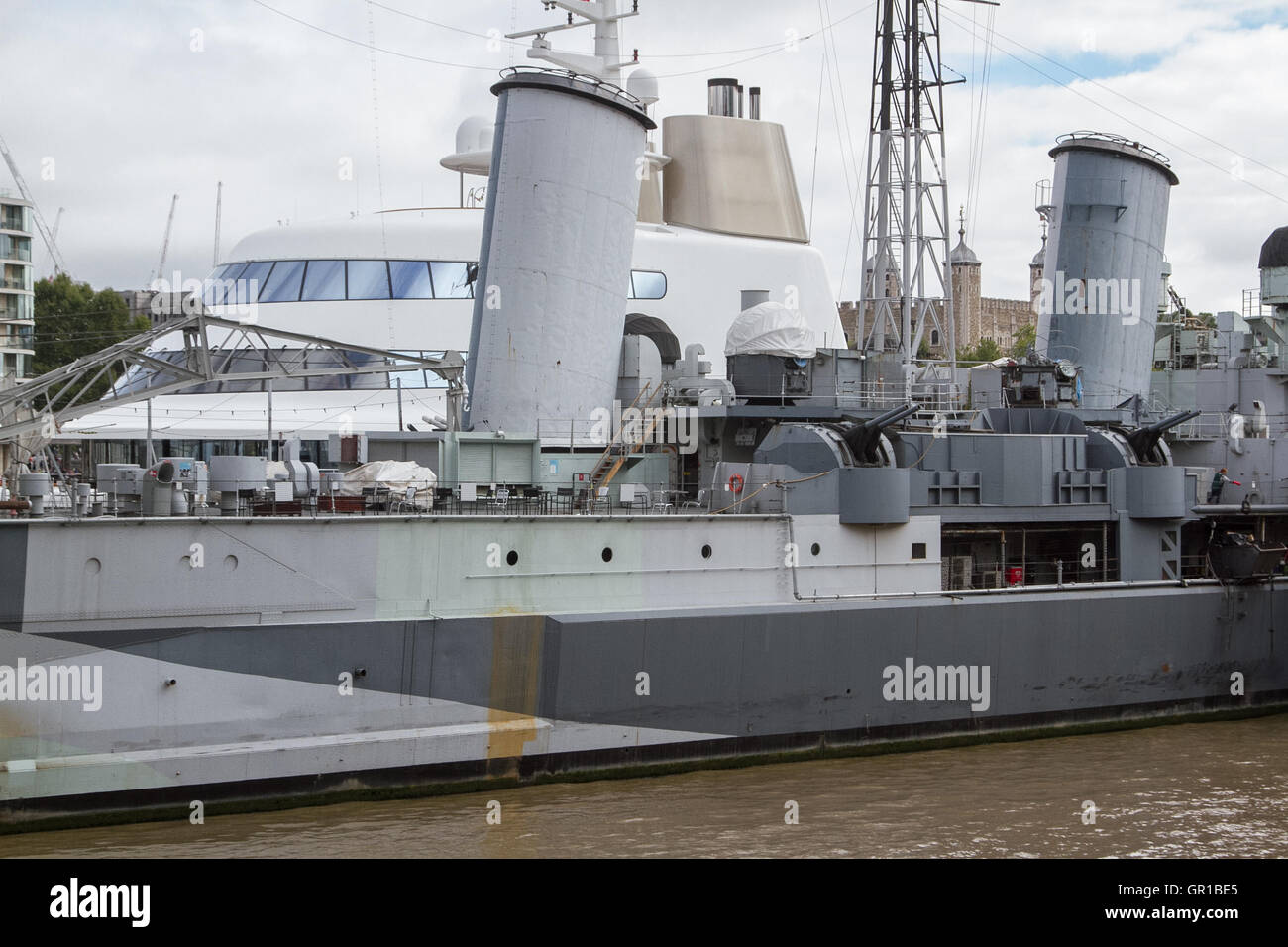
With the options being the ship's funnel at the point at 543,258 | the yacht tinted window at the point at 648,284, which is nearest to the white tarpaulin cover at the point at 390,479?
the ship's funnel at the point at 543,258

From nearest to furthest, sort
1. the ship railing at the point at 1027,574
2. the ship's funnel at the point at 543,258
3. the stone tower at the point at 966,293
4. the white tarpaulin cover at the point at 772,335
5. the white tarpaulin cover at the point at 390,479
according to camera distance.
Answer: the white tarpaulin cover at the point at 390,479, the ship railing at the point at 1027,574, the ship's funnel at the point at 543,258, the white tarpaulin cover at the point at 772,335, the stone tower at the point at 966,293

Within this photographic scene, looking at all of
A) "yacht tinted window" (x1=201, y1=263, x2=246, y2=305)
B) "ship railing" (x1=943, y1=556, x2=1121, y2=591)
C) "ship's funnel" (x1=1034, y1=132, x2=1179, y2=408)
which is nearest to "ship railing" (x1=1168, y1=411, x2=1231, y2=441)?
"ship's funnel" (x1=1034, y1=132, x2=1179, y2=408)

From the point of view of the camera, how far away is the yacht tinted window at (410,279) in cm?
3142

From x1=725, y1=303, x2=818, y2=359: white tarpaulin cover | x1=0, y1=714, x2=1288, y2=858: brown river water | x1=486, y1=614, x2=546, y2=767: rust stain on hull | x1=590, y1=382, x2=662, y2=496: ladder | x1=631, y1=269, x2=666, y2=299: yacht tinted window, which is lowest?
x1=0, y1=714, x2=1288, y2=858: brown river water

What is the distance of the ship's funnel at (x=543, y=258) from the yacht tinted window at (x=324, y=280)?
8622 mm

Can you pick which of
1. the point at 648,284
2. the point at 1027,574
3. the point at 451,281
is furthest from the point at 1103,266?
the point at 451,281

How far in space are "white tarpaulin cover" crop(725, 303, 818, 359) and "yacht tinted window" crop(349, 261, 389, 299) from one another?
34.0 feet

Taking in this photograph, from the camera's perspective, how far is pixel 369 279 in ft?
103

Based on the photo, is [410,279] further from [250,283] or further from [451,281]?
[250,283]

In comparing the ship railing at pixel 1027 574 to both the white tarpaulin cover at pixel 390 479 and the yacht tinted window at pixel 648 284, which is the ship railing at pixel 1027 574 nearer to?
the white tarpaulin cover at pixel 390 479

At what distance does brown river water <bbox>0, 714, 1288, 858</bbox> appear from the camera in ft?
49.1

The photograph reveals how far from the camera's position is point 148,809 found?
15523 mm

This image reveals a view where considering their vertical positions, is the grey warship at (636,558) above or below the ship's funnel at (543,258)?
below

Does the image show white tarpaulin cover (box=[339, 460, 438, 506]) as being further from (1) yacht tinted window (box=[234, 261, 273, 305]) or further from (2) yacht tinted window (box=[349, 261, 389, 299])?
(1) yacht tinted window (box=[234, 261, 273, 305])
